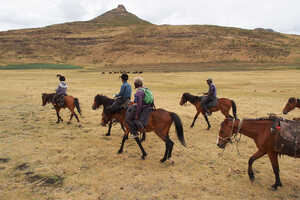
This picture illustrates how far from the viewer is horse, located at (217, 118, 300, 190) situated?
196 inches

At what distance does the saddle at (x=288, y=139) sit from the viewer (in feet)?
15.5

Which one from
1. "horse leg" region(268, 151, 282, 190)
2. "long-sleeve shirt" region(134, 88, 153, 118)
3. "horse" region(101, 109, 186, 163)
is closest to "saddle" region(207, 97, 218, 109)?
"horse" region(101, 109, 186, 163)

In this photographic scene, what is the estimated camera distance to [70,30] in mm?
106188

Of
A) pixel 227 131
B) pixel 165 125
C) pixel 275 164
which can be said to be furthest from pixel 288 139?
pixel 165 125

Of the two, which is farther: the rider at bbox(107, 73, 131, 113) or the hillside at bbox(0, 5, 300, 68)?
the hillside at bbox(0, 5, 300, 68)

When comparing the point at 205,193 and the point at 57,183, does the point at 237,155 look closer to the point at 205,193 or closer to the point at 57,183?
the point at 205,193

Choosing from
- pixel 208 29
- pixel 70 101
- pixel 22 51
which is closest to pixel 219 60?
pixel 208 29

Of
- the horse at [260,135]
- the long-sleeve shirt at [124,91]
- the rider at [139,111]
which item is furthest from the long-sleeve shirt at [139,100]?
the horse at [260,135]

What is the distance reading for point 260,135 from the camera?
5.13 metres

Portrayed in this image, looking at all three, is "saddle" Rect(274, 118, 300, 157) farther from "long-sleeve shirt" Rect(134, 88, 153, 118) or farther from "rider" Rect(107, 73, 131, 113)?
"rider" Rect(107, 73, 131, 113)

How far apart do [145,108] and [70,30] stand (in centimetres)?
11356

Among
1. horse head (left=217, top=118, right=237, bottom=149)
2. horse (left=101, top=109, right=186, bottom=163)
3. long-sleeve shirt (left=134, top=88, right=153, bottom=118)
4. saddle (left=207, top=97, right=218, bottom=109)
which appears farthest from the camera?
saddle (left=207, top=97, right=218, bottom=109)

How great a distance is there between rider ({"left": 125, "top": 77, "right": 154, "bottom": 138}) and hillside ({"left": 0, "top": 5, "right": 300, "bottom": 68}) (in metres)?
62.5

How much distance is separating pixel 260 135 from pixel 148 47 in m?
79.4
